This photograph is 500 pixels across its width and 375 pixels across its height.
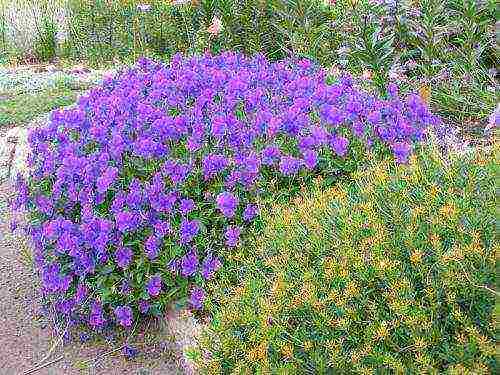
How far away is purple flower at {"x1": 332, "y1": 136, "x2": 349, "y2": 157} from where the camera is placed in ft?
11.2

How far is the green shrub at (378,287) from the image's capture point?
1.99 meters

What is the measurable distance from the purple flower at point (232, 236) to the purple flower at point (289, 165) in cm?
34

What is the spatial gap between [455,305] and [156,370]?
198 centimetres

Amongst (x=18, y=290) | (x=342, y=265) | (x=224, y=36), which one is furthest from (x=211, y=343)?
(x=224, y=36)

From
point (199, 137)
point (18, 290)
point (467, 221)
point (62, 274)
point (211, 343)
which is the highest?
point (467, 221)

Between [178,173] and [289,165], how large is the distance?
1.74 feet

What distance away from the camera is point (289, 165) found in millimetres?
3309

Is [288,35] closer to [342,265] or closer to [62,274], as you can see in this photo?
[62,274]

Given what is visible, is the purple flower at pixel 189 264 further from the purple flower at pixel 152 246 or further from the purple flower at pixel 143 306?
the purple flower at pixel 143 306

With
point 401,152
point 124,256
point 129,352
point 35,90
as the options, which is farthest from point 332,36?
point 129,352

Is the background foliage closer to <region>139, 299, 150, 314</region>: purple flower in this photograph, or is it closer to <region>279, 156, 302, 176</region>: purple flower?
<region>279, 156, 302, 176</region>: purple flower

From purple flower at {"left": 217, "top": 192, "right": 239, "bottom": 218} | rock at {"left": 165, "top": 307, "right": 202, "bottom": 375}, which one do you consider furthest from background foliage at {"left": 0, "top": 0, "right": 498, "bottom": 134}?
rock at {"left": 165, "top": 307, "right": 202, "bottom": 375}

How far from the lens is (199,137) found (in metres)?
3.57

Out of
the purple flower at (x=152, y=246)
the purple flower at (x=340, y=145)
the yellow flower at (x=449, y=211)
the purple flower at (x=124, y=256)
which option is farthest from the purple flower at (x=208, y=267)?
the yellow flower at (x=449, y=211)
